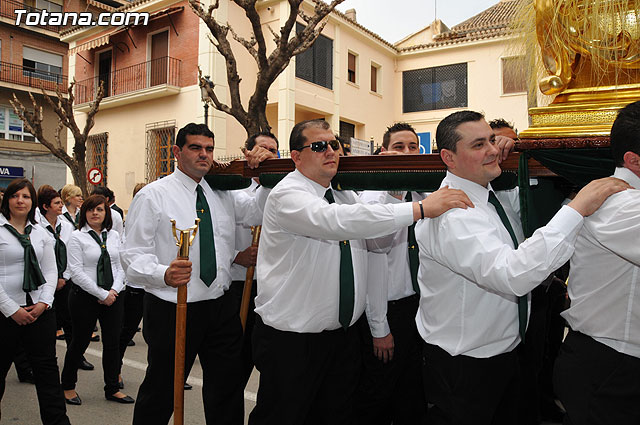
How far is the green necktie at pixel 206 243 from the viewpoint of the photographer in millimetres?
3148

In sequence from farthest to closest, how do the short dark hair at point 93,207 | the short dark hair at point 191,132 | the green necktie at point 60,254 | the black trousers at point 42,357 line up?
1. the green necktie at point 60,254
2. the short dark hair at point 93,207
3. the black trousers at point 42,357
4. the short dark hair at point 191,132

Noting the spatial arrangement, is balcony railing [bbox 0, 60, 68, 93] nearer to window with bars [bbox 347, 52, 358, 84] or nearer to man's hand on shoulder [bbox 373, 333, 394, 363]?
window with bars [bbox 347, 52, 358, 84]

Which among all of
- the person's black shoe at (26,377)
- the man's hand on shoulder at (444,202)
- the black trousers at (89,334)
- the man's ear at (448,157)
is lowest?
the person's black shoe at (26,377)

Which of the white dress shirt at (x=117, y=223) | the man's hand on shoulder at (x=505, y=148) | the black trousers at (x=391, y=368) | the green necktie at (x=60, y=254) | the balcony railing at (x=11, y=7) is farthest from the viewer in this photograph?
the balcony railing at (x=11, y=7)

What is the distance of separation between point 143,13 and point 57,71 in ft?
38.8

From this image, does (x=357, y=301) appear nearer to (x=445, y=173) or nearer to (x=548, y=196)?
(x=445, y=173)

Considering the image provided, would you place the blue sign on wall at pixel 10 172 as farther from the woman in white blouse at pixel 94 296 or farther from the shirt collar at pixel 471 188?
the shirt collar at pixel 471 188

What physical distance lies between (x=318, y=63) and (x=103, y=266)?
1270cm

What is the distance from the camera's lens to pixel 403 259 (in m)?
3.24

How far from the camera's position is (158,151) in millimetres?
16281

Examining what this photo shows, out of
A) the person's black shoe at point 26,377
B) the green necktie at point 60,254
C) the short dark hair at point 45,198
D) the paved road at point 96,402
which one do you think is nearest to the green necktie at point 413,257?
the paved road at point 96,402

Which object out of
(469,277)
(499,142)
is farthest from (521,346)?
(499,142)

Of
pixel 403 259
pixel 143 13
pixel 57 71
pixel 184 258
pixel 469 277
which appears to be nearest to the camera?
pixel 469 277

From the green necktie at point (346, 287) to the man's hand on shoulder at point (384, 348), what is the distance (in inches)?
18.0
